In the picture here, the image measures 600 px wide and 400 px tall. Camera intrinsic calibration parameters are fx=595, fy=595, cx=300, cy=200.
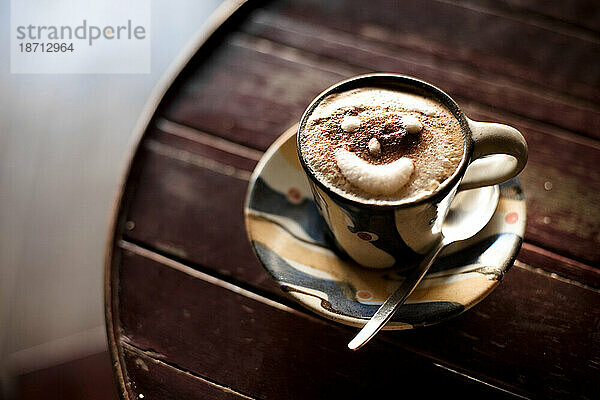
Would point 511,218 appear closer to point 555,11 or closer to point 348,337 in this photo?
point 348,337

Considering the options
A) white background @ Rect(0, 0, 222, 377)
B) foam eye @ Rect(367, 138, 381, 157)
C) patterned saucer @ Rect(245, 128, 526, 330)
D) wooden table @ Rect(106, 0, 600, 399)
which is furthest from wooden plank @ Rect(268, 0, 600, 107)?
white background @ Rect(0, 0, 222, 377)

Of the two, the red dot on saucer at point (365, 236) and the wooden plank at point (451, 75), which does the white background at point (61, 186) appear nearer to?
the wooden plank at point (451, 75)

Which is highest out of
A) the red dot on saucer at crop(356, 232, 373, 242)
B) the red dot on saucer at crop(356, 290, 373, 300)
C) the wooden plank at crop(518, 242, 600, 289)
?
the red dot on saucer at crop(356, 232, 373, 242)

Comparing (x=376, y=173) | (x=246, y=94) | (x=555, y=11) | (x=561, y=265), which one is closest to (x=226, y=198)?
(x=246, y=94)

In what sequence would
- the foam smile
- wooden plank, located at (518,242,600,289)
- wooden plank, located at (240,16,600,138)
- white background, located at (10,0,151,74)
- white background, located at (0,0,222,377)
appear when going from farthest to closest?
white background, located at (10,0,151,74) → white background, located at (0,0,222,377) → wooden plank, located at (240,16,600,138) → wooden plank, located at (518,242,600,289) → the foam smile

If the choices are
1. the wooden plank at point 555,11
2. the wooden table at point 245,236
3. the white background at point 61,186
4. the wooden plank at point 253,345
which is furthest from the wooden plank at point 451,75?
the white background at point 61,186

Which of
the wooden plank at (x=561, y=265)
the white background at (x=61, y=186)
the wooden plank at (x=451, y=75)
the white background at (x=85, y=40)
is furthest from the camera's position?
the white background at (x=85, y=40)

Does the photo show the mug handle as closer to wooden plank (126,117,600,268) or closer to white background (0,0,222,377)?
wooden plank (126,117,600,268)
